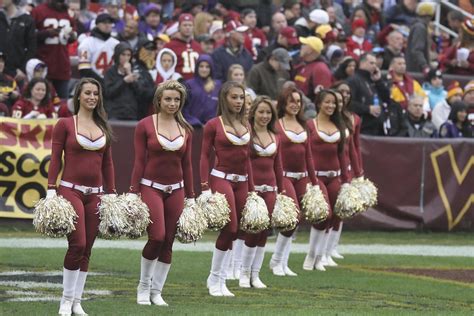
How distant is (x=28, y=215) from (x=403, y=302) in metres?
6.37

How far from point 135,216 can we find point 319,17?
10.8m

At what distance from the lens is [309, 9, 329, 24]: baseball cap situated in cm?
2027

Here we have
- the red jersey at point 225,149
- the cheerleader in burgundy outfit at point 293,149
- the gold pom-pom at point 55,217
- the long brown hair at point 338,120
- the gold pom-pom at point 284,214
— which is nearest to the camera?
the gold pom-pom at point 55,217

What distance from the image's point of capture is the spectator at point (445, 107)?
19.2 m

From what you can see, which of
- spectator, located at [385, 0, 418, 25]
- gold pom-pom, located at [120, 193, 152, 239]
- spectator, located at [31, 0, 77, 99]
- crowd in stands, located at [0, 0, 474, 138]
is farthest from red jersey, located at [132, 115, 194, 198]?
spectator, located at [385, 0, 418, 25]

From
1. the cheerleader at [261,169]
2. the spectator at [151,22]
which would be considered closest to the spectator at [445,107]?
the spectator at [151,22]

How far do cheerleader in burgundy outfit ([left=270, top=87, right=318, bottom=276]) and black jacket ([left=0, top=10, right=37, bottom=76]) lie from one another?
5303 millimetres

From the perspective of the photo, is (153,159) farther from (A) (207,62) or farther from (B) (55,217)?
(A) (207,62)

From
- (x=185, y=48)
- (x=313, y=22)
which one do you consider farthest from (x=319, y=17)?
(x=185, y=48)

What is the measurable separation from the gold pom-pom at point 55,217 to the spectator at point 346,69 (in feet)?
29.0

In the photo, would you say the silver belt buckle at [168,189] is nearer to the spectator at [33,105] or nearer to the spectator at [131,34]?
the spectator at [33,105]

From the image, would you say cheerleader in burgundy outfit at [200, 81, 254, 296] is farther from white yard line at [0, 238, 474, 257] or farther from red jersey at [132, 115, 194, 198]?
white yard line at [0, 238, 474, 257]

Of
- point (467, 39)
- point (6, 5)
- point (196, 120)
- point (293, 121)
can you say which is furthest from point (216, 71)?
point (467, 39)

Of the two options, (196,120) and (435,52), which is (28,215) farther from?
(435,52)
